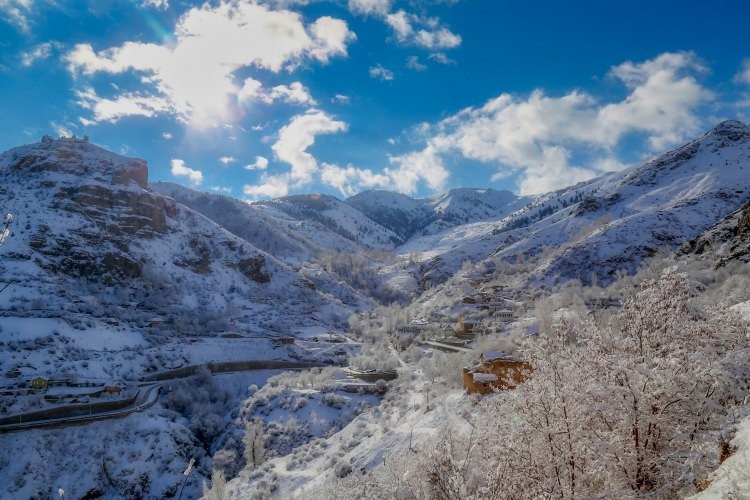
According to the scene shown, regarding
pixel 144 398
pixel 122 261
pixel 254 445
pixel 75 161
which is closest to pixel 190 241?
pixel 122 261

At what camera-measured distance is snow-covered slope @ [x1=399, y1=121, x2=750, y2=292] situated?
84.1 metres

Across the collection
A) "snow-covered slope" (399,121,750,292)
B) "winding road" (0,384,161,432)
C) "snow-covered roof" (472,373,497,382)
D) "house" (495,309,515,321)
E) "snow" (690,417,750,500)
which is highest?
"snow-covered slope" (399,121,750,292)

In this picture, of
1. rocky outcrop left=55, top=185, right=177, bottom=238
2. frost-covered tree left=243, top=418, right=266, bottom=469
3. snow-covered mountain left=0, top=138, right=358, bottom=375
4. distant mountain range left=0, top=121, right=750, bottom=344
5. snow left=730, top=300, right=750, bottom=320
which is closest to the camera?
snow left=730, top=300, right=750, bottom=320

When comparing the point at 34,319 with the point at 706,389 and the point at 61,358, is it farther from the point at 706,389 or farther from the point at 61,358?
the point at 706,389

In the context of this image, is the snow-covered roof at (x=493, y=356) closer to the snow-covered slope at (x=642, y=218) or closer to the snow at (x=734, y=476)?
the snow at (x=734, y=476)

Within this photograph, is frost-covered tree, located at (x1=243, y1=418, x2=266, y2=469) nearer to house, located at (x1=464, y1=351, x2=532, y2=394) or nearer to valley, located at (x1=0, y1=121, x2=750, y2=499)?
valley, located at (x1=0, y1=121, x2=750, y2=499)

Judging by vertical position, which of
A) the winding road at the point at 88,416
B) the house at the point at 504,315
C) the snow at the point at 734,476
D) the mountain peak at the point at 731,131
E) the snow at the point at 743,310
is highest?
the mountain peak at the point at 731,131

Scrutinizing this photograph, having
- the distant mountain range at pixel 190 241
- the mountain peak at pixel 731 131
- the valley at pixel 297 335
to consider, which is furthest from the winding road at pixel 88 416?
the mountain peak at pixel 731 131

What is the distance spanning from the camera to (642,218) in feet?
303

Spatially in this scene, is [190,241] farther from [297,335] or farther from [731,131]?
[731,131]

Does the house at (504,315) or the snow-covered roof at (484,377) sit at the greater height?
the house at (504,315)

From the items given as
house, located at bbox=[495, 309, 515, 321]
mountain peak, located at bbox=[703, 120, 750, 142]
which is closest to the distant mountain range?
mountain peak, located at bbox=[703, 120, 750, 142]

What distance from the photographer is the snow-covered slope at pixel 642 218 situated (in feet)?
276

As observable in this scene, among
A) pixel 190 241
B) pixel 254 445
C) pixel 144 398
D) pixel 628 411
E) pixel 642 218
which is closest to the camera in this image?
pixel 628 411
